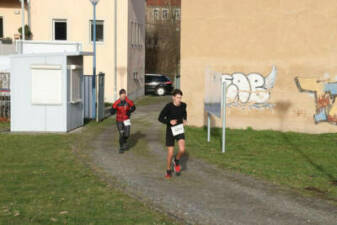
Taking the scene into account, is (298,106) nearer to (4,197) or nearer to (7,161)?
(7,161)

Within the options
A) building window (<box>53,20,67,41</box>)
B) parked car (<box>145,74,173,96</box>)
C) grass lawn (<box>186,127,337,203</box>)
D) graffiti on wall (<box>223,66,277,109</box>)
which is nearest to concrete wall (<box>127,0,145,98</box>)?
parked car (<box>145,74,173,96</box>)

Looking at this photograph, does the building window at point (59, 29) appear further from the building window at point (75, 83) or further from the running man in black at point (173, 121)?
the running man in black at point (173, 121)

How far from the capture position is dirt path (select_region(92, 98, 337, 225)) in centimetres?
880

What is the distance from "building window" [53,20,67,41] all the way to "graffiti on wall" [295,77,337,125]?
671 inches

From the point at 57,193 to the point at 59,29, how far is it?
24619 mm

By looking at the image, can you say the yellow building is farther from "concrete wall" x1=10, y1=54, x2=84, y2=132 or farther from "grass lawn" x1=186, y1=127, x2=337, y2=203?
"concrete wall" x1=10, y1=54, x2=84, y2=132

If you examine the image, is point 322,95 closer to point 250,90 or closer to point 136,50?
point 250,90

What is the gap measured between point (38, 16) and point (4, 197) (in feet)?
80.8

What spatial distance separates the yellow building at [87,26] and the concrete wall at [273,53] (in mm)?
12254

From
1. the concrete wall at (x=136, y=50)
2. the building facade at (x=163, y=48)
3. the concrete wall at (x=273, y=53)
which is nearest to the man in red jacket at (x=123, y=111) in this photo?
the concrete wall at (x=273, y=53)

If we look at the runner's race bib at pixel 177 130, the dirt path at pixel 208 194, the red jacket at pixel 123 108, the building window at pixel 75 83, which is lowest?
the dirt path at pixel 208 194

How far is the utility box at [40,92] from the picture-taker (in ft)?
62.3

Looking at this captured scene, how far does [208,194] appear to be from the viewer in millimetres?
10328

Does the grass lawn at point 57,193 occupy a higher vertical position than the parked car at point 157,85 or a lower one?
lower
